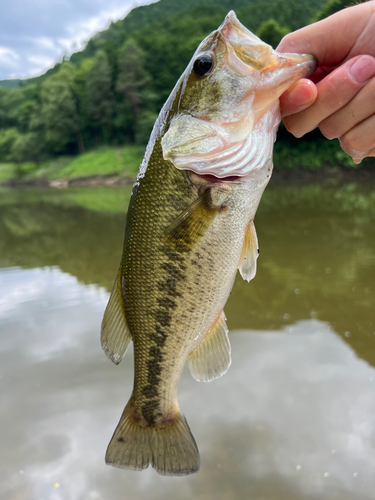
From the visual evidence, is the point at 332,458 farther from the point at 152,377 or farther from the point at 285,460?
the point at 152,377

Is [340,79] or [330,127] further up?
[340,79]

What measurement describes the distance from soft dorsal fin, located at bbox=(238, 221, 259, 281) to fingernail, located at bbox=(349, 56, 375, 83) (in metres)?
0.84

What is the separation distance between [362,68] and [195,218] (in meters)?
1.07

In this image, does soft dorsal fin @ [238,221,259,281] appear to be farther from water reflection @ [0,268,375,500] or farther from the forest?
the forest

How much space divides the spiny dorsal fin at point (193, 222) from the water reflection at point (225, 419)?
213 centimetres

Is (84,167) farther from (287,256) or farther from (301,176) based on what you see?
(287,256)

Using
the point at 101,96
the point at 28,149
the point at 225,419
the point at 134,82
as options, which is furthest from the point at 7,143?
the point at 225,419

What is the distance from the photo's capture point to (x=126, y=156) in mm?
41312

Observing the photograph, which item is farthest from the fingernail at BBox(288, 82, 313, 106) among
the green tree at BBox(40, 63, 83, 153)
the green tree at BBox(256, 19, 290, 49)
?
the green tree at BBox(40, 63, 83, 153)

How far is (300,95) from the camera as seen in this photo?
1.60m

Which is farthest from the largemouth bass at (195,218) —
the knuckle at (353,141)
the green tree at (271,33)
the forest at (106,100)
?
the forest at (106,100)

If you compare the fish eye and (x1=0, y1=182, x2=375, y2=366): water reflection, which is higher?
the fish eye

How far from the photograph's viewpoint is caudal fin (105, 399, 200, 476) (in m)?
1.77

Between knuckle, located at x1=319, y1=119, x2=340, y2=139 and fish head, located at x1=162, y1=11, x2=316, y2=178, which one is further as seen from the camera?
knuckle, located at x1=319, y1=119, x2=340, y2=139
